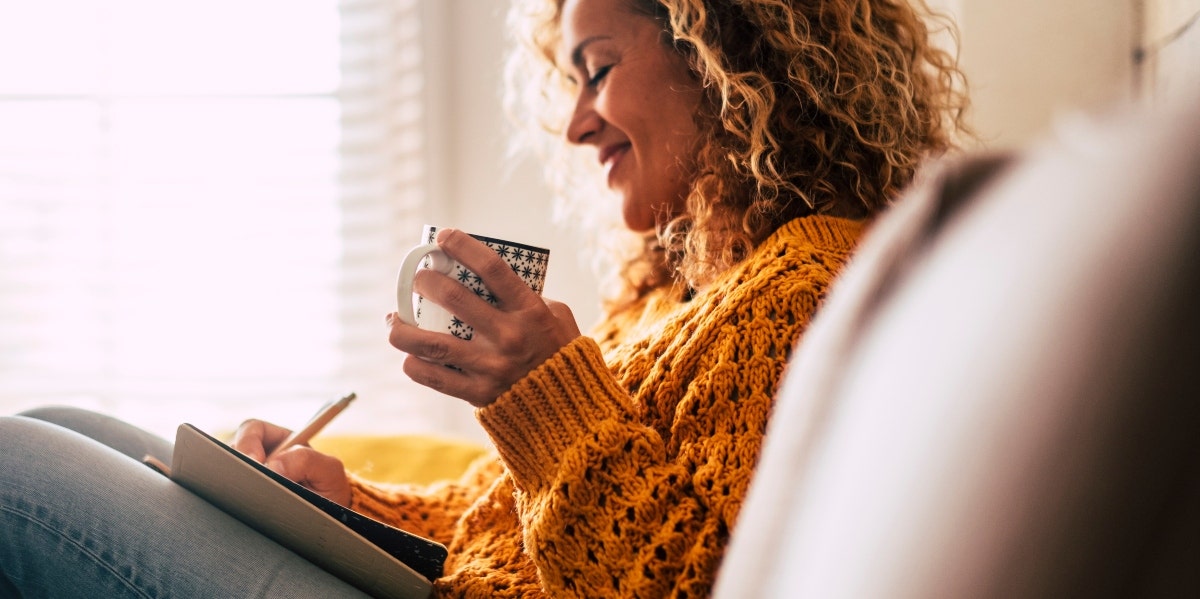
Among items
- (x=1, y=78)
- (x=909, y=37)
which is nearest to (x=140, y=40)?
(x=1, y=78)

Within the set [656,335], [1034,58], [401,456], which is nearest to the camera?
[656,335]

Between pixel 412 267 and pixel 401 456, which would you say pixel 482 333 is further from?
pixel 401 456

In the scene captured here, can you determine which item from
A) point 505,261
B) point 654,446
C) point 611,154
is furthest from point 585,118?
point 654,446

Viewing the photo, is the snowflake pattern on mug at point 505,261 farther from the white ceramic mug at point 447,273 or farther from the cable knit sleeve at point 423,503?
the cable knit sleeve at point 423,503

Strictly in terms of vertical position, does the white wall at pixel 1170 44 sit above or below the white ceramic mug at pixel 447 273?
above

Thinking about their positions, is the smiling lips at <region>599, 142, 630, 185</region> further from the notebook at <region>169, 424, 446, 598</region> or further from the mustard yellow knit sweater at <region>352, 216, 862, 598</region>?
the notebook at <region>169, 424, 446, 598</region>

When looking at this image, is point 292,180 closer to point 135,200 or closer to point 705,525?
point 135,200

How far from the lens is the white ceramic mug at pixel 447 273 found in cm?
69

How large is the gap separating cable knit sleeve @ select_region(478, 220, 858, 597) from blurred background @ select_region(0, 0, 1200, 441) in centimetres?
120

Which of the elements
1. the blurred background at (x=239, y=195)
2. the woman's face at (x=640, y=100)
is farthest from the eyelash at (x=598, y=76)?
the blurred background at (x=239, y=195)

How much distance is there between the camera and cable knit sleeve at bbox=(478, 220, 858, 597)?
2.11 ft

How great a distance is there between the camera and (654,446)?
676mm

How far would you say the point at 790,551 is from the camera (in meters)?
0.24

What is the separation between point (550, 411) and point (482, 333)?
78mm
